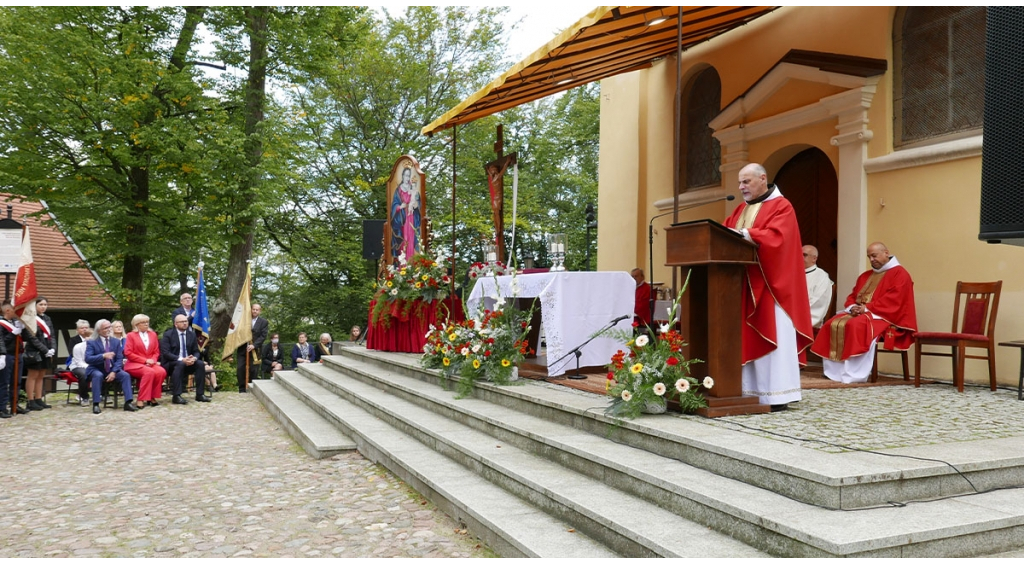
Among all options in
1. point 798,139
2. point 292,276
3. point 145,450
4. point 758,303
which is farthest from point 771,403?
point 292,276

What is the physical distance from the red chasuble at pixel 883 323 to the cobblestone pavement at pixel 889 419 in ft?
2.85

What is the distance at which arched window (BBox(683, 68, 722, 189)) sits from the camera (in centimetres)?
1141

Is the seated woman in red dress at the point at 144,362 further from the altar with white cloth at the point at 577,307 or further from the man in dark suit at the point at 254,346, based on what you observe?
the altar with white cloth at the point at 577,307

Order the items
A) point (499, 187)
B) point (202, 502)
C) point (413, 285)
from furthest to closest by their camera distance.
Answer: point (413, 285), point (499, 187), point (202, 502)

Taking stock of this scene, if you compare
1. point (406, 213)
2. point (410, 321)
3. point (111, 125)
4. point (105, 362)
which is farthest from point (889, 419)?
point (111, 125)

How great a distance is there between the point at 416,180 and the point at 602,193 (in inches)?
145

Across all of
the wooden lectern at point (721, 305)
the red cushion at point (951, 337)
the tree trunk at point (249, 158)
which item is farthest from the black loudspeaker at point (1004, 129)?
the tree trunk at point (249, 158)

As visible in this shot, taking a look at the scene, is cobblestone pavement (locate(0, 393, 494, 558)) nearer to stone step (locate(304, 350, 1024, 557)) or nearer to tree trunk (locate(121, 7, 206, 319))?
stone step (locate(304, 350, 1024, 557))

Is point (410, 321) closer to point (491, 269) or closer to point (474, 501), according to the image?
point (491, 269)

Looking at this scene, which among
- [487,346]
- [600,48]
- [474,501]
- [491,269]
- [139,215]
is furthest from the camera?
[139,215]

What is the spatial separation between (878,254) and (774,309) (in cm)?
309

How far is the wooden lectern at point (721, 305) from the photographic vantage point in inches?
201

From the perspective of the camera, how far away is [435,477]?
5.39 m

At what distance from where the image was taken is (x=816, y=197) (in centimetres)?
984
